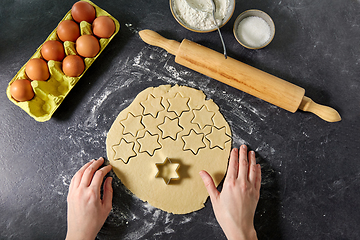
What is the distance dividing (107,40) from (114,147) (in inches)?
23.2

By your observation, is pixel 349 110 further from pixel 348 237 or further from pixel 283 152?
pixel 348 237

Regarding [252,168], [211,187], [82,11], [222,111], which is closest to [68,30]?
[82,11]

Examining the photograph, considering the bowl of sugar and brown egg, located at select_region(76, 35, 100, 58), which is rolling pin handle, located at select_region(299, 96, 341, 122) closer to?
the bowl of sugar

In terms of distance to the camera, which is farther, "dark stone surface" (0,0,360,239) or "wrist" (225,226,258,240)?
"dark stone surface" (0,0,360,239)

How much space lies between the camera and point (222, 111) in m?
1.29

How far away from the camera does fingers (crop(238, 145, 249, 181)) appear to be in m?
1.18

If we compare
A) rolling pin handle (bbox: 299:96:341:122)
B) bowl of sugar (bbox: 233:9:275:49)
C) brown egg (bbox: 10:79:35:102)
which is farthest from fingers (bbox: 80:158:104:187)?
rolling pin handle (bbox: 299:96:341:122)

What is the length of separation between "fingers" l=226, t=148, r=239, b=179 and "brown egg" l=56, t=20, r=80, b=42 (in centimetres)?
106

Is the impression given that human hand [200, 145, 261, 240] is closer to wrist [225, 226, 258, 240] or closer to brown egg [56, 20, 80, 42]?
wrist [225, 226, 258, 240]

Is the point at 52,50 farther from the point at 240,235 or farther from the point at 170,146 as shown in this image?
the point at 240,235

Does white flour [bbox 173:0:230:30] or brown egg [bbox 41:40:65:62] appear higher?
white flour [bbox 173:0:230:30]

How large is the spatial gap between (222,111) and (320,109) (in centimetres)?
50

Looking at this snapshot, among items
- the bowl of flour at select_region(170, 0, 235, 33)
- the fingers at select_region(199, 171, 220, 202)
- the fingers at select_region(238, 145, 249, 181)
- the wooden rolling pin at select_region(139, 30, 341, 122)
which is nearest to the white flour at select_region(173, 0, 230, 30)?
the bowl of flour at select_region(170, 0, 235, 33)

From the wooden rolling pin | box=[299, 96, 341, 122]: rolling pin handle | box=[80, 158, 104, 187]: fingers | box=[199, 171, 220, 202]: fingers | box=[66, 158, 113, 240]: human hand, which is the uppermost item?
the wooden rolling pin
